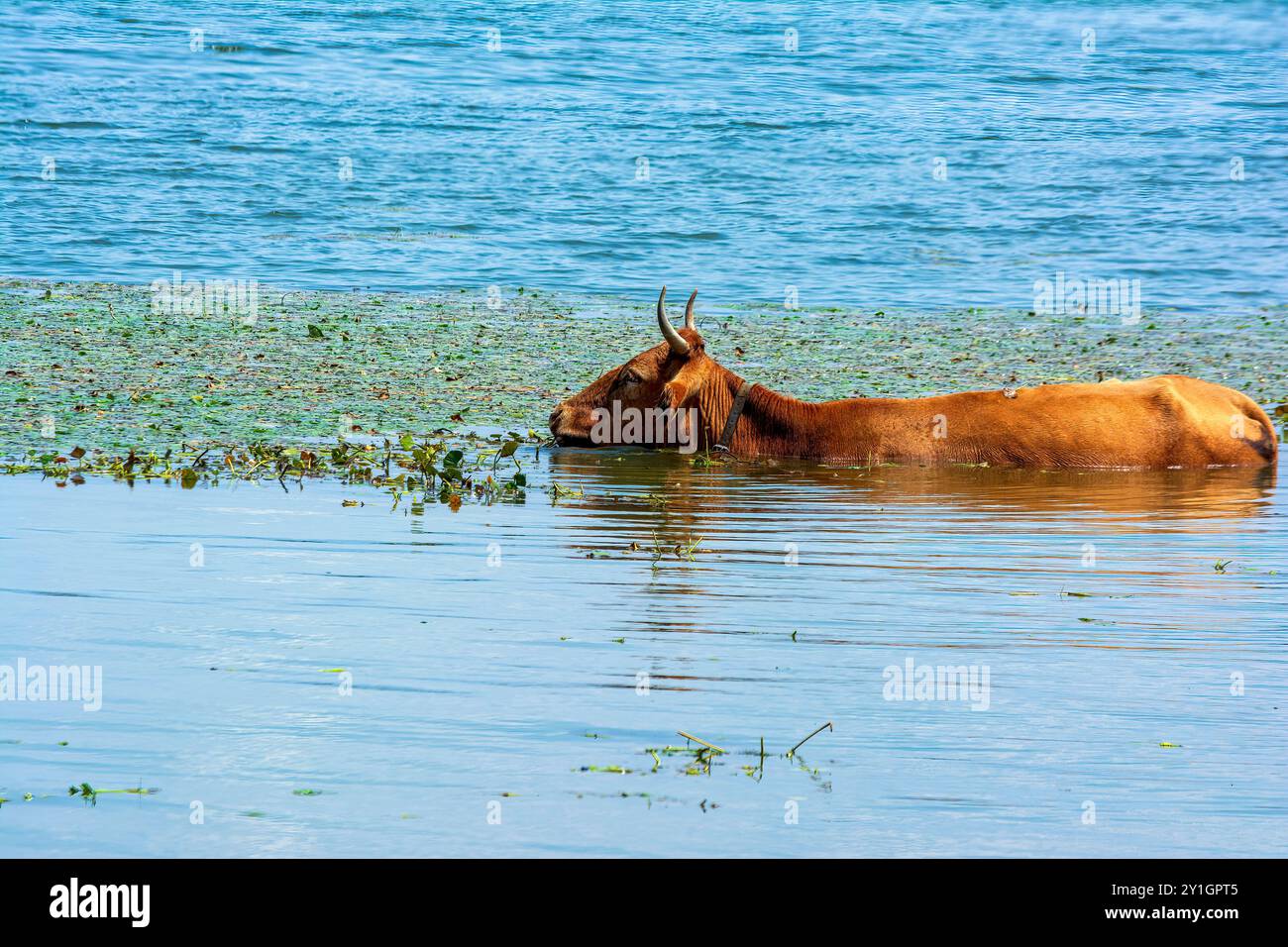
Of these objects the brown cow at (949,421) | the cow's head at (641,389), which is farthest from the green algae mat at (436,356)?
the brown cow at (949,421)

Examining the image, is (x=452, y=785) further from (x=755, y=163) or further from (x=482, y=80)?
(x=482, y=80)

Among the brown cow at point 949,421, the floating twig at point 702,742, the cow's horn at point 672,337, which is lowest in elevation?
the floating twig at point 702,742

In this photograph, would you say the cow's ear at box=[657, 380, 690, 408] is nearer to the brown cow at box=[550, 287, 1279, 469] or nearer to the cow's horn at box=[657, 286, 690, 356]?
the brown cow at box=[550, 287, 1279, 469]

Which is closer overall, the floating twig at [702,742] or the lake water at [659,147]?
the floating twig at [702,742]

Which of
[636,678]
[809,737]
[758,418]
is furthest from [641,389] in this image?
[809,737]

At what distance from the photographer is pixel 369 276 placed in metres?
23.1

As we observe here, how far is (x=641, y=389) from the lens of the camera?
43.4 feet

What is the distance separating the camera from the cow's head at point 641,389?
12992 millimetres

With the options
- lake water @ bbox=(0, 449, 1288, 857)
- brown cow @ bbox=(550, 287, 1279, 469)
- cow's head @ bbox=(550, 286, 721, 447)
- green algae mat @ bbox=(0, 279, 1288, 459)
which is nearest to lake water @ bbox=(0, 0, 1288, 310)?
green algae mat @ bbox=(0, 279, 1288, 459)

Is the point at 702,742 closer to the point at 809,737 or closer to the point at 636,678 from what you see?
the point at 809,737

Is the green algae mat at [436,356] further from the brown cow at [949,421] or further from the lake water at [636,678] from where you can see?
the lake water at [636,678]

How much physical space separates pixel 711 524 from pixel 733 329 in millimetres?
9976

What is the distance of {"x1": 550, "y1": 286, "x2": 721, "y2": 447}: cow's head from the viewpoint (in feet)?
42.6

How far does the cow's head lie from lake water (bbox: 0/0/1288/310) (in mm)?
9356
